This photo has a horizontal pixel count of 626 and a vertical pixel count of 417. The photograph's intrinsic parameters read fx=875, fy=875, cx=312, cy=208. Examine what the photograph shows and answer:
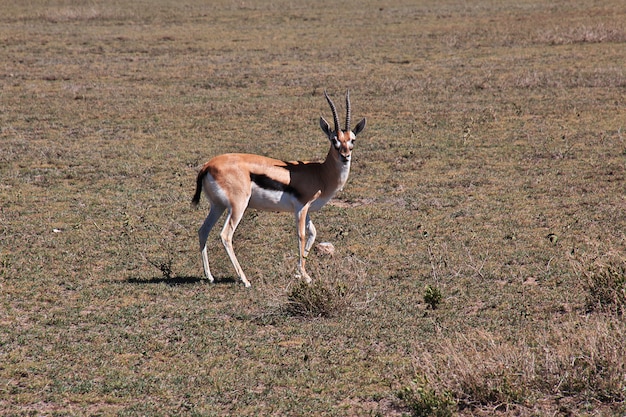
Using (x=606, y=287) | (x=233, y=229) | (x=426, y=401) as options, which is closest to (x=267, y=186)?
(x=233, y=229)

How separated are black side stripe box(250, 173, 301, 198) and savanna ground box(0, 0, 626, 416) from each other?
85cm

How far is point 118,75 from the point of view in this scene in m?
22.5

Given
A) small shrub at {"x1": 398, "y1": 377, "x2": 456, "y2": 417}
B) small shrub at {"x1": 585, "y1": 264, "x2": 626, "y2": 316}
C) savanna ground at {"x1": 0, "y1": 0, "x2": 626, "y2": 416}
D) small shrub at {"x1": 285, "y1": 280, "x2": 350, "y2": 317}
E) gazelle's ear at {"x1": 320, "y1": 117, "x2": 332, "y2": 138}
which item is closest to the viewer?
small shrub at {"x1": 398, "y1": 377, "x2": 456, "y2": 417}

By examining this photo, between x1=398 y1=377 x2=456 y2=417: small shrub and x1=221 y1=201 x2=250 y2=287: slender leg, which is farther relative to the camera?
A: x1=221 y1=201 x2=250 y2=287: slender leg

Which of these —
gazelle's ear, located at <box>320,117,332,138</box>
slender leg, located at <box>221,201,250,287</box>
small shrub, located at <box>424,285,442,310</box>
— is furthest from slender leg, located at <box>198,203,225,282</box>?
small shrub, located at <box>424,285,442,310</box>

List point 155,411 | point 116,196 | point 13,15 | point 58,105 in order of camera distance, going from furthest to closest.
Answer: point 13,15
point 58,105
point 116,196
point 155,411

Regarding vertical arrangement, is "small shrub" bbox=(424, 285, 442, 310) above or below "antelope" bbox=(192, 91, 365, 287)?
below

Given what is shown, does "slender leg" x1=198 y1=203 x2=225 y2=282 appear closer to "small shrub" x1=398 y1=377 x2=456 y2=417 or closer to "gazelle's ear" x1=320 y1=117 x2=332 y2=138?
A: "gazelle's ear" x1=320 y1=117 x2=332 y2=138

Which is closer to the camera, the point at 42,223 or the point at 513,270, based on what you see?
the point at 513,270

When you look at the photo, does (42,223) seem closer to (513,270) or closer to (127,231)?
(127,231)

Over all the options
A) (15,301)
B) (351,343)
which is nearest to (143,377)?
(351,343)

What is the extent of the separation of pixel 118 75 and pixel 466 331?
16.8 metres

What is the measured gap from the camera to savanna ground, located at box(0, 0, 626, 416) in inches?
253

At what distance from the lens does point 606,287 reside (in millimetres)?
7672
